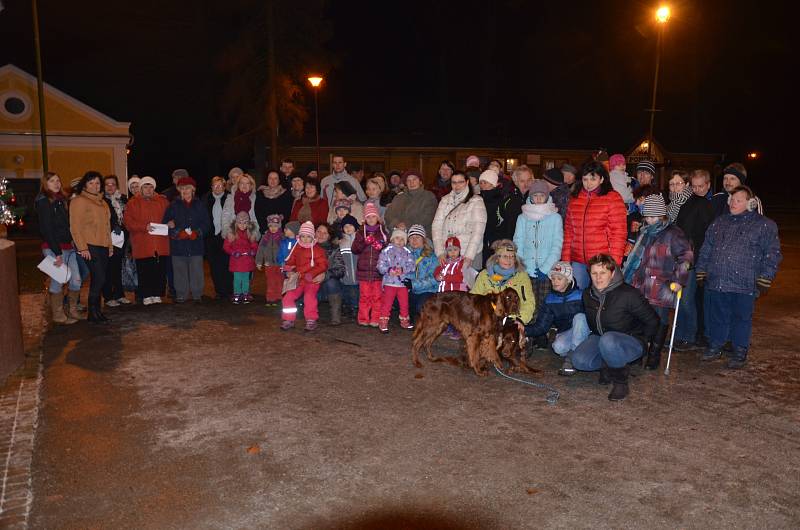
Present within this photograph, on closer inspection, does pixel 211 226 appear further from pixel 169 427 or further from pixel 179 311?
pixel 169 427

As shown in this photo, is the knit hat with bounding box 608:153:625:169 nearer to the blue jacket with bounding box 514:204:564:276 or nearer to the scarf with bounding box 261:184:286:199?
the blue jacket with bounding box 514:204:564:276

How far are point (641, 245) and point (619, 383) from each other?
186cm

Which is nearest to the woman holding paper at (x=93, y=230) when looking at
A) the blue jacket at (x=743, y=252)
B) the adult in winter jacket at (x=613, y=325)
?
the adult in winter jacket at (x=613, y=325)

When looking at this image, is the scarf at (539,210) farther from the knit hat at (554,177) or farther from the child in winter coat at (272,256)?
the child in winter coat at (272,256)

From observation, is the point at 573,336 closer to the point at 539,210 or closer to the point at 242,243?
the point at 539,210

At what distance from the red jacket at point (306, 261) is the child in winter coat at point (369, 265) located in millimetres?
444

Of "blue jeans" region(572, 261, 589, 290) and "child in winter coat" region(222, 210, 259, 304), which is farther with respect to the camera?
"child in winter coat" region(222, 210, 259, 304)

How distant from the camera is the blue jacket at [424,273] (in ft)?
26.6

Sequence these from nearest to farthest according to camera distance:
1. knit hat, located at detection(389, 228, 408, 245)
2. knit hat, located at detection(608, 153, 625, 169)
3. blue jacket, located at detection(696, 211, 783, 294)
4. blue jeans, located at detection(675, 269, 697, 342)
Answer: blue jacket, located at detection(696, 211, 783, 294), blue jeans, located at detection(675, 269, 697, 342), knit hat, located at detection(389, 228, 408, 245), knit hat, located at detection(608, 153, 625, 169)

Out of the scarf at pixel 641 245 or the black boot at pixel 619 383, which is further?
the scarf at pixel 641 245

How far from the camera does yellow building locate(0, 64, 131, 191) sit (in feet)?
90.7

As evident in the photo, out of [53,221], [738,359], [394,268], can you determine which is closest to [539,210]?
[394,268]

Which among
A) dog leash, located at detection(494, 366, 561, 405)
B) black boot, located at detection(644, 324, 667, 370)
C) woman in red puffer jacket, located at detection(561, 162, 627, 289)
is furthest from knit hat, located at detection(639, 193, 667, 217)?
dog leash, located at detection(494, 366, 561, 405)

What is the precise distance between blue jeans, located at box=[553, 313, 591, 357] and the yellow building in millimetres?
26714
